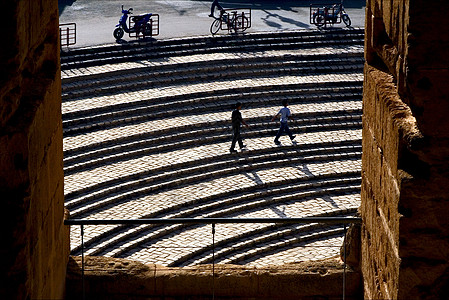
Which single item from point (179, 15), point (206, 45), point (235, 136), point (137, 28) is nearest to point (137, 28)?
point (137, 28)

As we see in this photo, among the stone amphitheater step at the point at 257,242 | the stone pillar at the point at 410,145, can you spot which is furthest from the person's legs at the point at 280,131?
the stone pillar at the point at 410,145

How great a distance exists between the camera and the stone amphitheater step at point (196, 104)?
20.0 meters

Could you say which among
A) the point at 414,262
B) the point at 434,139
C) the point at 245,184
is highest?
the point at 434,139

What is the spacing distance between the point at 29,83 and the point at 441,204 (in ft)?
7.01

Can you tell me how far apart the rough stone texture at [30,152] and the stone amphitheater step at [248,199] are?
31.8ft

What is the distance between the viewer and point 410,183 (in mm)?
4859

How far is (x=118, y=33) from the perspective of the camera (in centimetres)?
2459

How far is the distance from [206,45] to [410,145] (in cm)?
1984

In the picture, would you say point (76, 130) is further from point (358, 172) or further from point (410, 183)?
point (410, 183)

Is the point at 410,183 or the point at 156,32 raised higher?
the point at 410,183

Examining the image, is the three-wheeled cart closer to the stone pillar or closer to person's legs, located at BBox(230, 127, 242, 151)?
person's legs, located at BBox(230, 127, 242, 151)

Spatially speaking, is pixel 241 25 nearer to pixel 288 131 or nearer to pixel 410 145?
pixel 288 131

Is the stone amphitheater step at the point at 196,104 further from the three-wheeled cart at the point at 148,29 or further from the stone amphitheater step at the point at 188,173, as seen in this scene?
the three-wheeled cart at the point at 148,29

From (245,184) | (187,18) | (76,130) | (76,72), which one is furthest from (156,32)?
(245,184)
